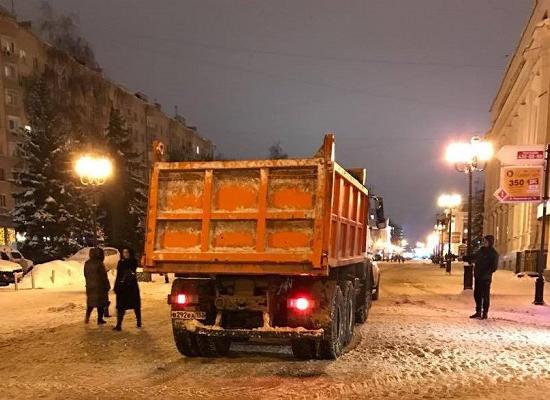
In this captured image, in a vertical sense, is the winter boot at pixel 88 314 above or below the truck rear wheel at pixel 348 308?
below

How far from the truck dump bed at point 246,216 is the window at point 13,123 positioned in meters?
48.2

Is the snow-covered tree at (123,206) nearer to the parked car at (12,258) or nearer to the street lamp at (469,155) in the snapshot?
the parked car at (12,258)

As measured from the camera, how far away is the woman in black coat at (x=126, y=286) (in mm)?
10336

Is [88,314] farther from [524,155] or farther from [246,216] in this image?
[524,155]

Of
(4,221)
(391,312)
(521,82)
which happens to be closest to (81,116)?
(4,221)

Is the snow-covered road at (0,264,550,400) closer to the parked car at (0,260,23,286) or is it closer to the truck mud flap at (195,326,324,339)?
the truck mud flap at (195,326,324,339)

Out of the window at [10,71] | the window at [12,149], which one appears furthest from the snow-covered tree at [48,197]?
the window at [10,71]

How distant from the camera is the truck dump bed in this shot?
7.00 meters

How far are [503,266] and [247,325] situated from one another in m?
34.0

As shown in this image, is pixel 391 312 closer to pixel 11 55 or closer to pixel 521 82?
pixel 521 82

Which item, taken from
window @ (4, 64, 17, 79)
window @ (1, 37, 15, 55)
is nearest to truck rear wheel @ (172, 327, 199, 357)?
window @ (4, 64, 17, 79)

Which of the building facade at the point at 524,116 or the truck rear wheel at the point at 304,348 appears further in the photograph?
the building facade at the point at 524,116

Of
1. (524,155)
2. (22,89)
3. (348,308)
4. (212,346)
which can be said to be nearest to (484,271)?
(348,308)

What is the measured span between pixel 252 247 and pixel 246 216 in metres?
0.41
